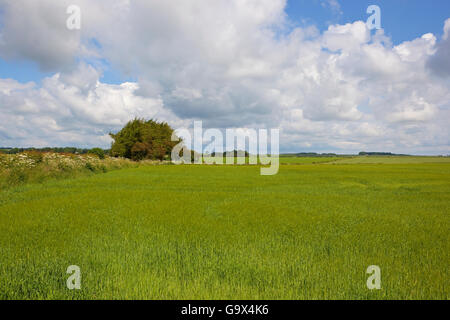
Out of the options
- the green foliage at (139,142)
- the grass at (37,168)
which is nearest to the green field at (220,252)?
the grass at (37,168)

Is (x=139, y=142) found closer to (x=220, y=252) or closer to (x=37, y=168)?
(x=37, y=168)

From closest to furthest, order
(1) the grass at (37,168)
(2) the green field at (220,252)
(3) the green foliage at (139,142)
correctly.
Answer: (2) the green field at (220,252)
(1) the grass at (37,168)
(3) the green foliage at (139,142)

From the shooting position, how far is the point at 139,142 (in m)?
53.4

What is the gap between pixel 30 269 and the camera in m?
3.97

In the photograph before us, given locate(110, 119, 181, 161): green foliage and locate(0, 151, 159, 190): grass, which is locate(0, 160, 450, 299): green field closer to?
locate(0, 151, 159, 190): grass

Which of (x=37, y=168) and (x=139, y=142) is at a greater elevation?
(x=139, y=142)

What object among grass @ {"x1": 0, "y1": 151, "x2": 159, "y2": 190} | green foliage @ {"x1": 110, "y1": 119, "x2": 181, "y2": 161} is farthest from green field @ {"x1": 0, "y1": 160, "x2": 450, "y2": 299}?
green foliage @ {"x1": 110, "y1": 119, "x2": 181, "y2": 161}

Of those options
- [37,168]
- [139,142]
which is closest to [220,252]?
[37,168]

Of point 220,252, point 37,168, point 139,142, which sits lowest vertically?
point 220,252

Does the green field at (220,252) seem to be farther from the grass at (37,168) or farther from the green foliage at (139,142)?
the green foliage at (139,142)

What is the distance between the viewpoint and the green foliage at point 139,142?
52562 millimetres

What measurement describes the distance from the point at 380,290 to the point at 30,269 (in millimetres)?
5579

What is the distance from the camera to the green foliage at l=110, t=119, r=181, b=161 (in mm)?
52562

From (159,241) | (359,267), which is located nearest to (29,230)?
(159,241)
